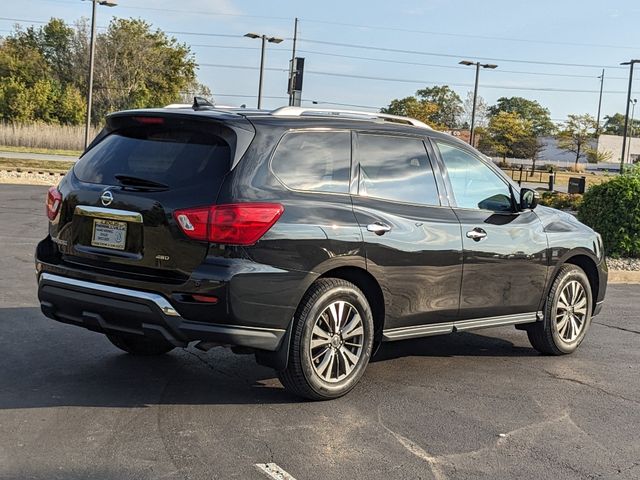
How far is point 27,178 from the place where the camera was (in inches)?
1103

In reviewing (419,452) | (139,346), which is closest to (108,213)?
(139,346)

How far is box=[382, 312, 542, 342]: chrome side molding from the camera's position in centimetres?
576

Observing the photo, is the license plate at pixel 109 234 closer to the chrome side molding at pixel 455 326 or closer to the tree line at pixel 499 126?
the chrome side molding at pixel 455 326

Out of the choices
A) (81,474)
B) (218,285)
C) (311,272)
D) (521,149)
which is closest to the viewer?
(81,474)

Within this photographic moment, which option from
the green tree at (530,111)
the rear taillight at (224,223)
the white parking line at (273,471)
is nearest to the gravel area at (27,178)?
the rear taillight at (224,223)

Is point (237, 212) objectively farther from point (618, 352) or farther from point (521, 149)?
point (521, 149)

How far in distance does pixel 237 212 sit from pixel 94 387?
1667 millimetres

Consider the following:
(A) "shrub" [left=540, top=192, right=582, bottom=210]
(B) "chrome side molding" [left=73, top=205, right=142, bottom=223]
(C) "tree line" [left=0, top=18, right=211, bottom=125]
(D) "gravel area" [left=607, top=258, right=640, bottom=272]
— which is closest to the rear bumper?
(B) "chrome side molding" [left=73, top=205, right=142, bottom=223]

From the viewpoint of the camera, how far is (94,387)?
5398mm

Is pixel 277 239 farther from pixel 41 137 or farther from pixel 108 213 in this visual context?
pixel 41 137

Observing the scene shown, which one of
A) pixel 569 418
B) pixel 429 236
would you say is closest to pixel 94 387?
pixel 429 236

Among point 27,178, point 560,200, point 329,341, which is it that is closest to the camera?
point 329,341

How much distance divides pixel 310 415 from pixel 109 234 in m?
1.71

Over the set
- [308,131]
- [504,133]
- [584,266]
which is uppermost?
[504,133]
